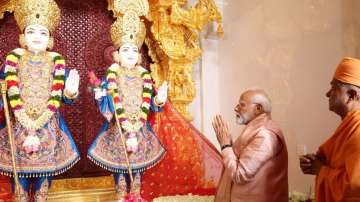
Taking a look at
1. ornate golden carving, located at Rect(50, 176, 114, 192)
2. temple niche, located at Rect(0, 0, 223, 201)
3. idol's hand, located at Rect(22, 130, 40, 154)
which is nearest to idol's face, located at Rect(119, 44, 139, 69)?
temple niche, located at Rect(0, 0, 223, 201)

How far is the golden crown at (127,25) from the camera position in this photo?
426cm

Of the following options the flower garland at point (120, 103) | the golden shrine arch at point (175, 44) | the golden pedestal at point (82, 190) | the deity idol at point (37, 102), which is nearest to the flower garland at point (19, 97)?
the deity idol at point (37, 102)

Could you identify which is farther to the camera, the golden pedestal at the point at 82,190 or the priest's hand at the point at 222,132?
the golden pedestal at the point at 82,190

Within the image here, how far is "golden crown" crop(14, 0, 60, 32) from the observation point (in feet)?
12.4

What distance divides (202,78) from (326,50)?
2063mm

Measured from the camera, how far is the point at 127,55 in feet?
13.9

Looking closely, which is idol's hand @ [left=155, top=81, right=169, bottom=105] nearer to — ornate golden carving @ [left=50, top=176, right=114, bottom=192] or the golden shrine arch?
the golden shrine arch

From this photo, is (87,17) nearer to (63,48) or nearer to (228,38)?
(63,48)

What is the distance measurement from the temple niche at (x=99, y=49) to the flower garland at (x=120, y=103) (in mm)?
896

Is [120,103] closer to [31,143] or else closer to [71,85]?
[71,85]

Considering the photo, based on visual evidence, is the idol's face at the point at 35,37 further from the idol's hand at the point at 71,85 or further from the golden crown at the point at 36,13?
the idol's hand at the point at 71,85

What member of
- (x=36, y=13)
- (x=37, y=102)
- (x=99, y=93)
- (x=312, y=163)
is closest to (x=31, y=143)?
(x=37, y=102)

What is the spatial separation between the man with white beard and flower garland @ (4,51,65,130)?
5.39 ft

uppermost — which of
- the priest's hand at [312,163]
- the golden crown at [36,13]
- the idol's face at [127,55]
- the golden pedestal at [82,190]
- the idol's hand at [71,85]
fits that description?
the golden crown at [36,13]
